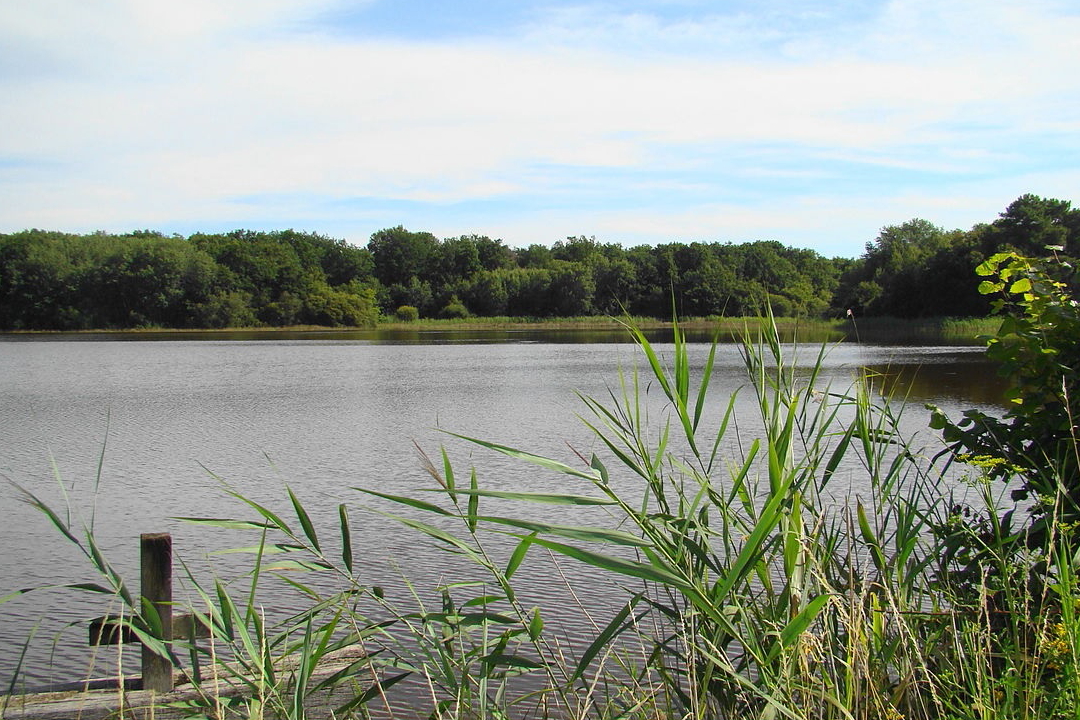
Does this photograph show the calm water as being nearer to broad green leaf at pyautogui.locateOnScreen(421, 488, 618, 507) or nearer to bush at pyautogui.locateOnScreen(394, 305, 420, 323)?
broad green leaf at pyautogui.locateOnScreen(421, 488, 618, 507)

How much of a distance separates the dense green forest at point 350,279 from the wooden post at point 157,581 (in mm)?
60395

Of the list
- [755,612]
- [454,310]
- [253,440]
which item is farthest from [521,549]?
[454,310]

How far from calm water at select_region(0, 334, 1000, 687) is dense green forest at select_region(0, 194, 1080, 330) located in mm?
41688

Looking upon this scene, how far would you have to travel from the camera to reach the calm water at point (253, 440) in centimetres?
740

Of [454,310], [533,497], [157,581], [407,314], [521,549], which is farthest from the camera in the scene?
[407,314]

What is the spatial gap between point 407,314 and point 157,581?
3593 inches

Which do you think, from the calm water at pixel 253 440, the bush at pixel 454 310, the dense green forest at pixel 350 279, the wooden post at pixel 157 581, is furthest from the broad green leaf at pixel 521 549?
the bush at pixel 454 310

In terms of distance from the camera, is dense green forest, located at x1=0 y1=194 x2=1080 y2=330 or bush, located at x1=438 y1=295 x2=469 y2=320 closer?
dense green forest, located at x1=0 y1=194 x2=1080 y2=330

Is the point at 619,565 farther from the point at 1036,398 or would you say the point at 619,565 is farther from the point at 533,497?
the point at 1036,398

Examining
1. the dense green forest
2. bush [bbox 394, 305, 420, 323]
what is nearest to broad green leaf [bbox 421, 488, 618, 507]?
the dense green forest

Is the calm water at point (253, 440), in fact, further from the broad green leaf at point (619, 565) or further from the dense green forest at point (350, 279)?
the dense green forest at point (350, 279)

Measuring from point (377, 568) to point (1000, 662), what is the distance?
16.5 ft

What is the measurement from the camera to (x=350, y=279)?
333ft

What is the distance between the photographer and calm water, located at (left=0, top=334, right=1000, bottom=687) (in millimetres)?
7402
